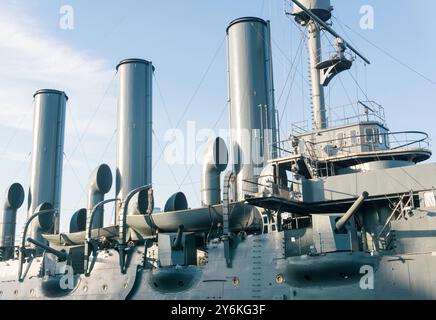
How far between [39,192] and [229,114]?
1640cm

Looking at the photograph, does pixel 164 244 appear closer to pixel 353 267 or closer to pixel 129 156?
pixel 353 267

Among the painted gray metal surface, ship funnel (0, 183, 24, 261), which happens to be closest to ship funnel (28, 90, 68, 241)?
ship funnel (0, 183, 24, 261)

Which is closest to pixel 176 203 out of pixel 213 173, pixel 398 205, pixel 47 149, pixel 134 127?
pixel 213 173

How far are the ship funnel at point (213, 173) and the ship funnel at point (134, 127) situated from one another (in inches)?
381

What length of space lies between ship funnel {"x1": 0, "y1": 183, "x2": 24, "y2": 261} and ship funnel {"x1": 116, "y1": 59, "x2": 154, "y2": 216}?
7.09 meters

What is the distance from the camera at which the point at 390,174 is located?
16328 mm

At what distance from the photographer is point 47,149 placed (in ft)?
116

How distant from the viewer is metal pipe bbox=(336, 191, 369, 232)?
14.6 metres

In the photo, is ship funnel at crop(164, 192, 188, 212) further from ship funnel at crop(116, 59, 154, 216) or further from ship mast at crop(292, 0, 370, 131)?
ship funnel at crop(116, 59, 154, 216)

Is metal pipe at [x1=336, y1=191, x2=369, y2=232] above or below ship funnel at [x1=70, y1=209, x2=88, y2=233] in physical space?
below

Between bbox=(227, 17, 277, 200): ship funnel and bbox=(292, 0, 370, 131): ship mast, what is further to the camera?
bbox=(227, 17, 277, 200): ship funnel

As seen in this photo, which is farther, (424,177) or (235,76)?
(235,76)

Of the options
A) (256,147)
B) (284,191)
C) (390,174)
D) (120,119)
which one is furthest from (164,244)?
(120,119)

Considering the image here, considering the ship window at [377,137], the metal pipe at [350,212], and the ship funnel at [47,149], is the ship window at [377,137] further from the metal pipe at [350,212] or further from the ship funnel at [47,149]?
the ship funnel at [47,149]
